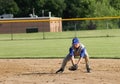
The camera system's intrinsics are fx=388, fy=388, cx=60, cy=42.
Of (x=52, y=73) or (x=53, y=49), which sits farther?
(x=53, y=49)

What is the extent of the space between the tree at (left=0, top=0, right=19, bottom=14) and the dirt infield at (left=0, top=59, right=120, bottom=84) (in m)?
75.3

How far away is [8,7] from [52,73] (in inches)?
3209

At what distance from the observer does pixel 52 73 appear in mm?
11773

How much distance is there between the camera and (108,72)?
11750 millimetres

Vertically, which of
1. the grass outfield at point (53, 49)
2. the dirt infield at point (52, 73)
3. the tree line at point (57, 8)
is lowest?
the tree line at point (57, 8)

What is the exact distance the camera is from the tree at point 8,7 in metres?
89.6

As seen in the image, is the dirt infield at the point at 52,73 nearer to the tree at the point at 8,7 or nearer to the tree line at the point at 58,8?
the tree line at the point at 58,8

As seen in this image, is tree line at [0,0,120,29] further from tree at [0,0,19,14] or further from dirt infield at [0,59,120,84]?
dirt infield at [0,59,120,84]

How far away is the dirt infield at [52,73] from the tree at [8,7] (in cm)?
7535

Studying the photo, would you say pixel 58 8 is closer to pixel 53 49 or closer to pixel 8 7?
pixel 8 7

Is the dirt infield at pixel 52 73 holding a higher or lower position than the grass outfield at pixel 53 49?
higher

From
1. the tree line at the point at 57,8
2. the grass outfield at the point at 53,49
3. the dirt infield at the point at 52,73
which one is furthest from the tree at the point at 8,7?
the dirt infield at the point at 52,73

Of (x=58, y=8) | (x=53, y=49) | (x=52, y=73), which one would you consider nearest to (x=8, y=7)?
(x=58, y=8)

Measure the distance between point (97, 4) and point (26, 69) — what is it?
80.8 meters
